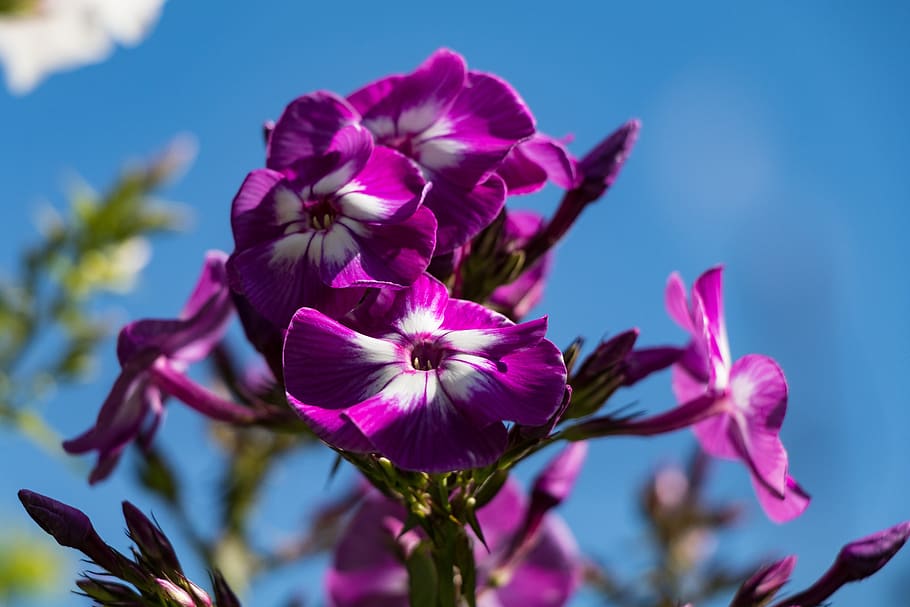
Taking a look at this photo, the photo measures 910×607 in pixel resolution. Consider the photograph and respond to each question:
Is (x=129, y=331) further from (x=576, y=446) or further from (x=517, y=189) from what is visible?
(x=576, y=446)

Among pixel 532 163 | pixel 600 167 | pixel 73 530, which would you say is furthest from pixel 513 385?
pixel 73 530

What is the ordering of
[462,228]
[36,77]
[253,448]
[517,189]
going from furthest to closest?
[253,448] → [36,77] → [517,189] → [462,228]

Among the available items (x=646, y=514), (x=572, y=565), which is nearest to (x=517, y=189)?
(x=572, y=565)

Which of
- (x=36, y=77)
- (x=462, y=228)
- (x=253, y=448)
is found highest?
(x=36, y=77)

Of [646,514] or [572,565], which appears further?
[646,514]

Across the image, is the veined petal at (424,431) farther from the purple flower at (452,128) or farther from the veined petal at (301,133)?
the veined petal at (301,133)
